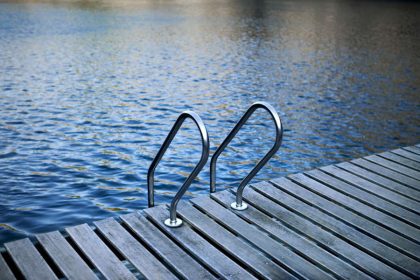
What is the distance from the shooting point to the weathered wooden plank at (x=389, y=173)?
253 inches

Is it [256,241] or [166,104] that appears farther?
[166,104]

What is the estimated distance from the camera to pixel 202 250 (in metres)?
4.74

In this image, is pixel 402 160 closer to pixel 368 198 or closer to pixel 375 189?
pixel 375 189

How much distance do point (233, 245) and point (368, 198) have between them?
6.55 ft

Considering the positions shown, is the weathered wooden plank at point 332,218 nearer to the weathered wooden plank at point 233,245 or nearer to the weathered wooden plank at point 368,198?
the weathered wooden plank at point 368,198

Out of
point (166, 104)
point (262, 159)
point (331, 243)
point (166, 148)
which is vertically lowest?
point (166, 104)

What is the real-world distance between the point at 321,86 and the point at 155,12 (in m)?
28.5

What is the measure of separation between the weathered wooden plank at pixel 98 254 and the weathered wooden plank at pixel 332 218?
1.81 metres

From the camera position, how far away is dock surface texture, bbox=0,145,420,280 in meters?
4.43

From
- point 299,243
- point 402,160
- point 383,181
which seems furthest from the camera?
point 402,160

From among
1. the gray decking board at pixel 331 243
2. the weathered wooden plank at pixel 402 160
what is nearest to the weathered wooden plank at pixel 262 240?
the gray decking board at pixel 331 243

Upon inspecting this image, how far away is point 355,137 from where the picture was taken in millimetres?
11461

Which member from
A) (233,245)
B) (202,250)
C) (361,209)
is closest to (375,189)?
(361,209)

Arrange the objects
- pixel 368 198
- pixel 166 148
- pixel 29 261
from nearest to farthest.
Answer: pixel 29 261 < pixel 166 148 < pixel 368 198
